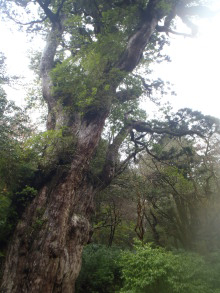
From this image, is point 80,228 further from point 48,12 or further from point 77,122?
point 48,12

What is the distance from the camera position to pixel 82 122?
857 cm

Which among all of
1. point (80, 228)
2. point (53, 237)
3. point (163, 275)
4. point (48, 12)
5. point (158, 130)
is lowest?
point (163, 275)

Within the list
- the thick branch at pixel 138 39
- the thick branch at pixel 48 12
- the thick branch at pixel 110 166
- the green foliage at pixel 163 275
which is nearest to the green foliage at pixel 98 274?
the green foliage at pixel 163 275

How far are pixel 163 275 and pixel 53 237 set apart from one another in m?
2.93

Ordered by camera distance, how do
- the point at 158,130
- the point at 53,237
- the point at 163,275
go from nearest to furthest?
1. the point at 163,275
2. the point at 53,237
3. the point at 158,130

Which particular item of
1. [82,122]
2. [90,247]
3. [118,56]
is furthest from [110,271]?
[118,56]

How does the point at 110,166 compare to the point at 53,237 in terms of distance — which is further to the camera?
the point at 110,166

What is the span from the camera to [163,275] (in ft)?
18.5

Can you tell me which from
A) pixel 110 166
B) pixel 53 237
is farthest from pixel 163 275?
pixel 110 166

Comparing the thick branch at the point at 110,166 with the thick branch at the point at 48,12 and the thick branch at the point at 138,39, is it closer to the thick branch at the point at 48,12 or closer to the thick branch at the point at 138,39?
the thick branch at the point at 138,39

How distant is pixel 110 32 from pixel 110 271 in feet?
33.0

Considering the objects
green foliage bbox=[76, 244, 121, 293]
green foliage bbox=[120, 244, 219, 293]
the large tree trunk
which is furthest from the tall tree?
green foliage bbox=[76, 244, 121, 293]

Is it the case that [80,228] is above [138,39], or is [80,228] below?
below

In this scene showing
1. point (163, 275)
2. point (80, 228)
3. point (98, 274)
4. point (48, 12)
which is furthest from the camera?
point (48, 12)
